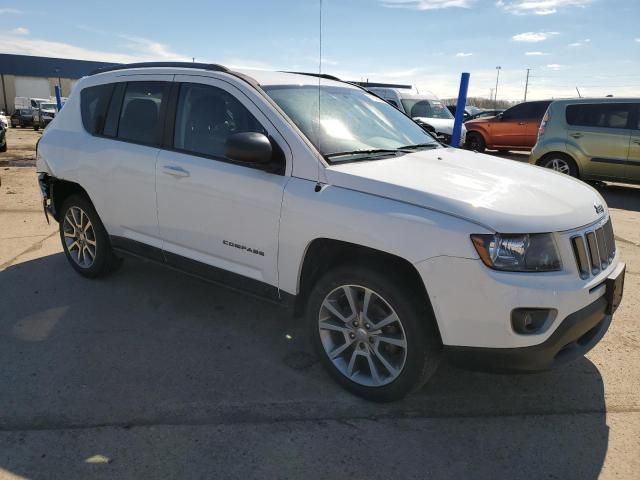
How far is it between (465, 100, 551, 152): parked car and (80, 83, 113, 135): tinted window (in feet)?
42.0

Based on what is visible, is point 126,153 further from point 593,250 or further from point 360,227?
point 593,250

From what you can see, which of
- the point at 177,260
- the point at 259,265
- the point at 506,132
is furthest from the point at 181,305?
the point at 506,132

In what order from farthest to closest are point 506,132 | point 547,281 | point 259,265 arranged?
1. point 506,132
2. point 259,265
3. point 547,281

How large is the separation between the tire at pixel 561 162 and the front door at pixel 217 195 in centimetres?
829

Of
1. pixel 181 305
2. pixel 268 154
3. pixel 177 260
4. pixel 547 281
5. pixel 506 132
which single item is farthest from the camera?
pixel 506 132

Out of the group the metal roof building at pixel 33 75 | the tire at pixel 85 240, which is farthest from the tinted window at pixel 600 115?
the metal roof building at pixel 33 75

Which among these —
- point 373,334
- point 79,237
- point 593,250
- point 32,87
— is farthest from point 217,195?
point 32,87

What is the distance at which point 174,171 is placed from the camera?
11.9 feet

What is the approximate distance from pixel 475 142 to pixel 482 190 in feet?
48.3

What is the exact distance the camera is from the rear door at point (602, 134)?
9347 millimetres

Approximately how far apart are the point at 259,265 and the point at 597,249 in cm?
195

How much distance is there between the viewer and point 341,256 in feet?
9.93

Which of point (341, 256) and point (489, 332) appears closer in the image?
point (489, 332)

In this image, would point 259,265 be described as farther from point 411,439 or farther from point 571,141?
point 571,141
